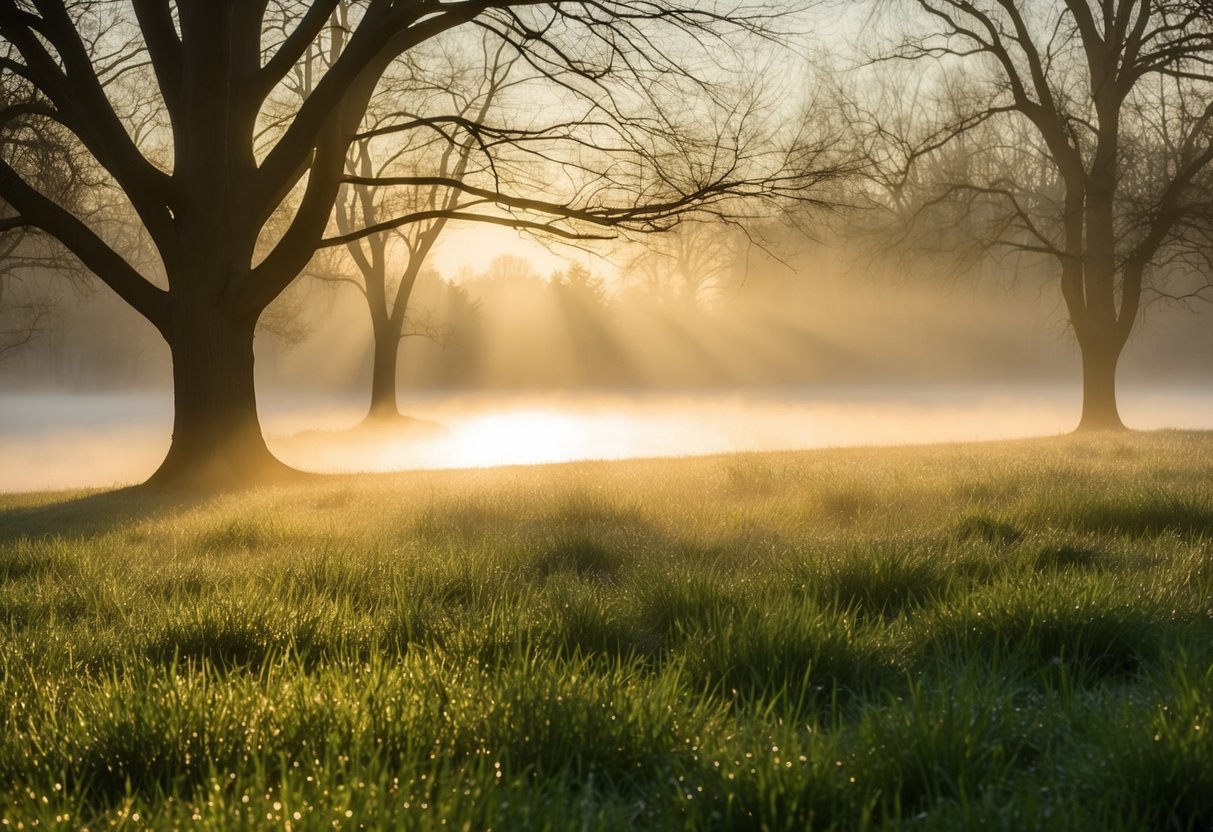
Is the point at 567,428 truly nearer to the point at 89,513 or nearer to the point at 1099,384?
the point at 1099,384

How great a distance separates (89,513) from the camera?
30.3 ft

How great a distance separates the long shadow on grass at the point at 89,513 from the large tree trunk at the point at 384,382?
13633 mm

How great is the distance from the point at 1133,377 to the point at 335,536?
185 ft

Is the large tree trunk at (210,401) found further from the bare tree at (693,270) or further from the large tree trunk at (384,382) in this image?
the bare tree at (693,270)

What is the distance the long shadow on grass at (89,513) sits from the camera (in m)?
7.73

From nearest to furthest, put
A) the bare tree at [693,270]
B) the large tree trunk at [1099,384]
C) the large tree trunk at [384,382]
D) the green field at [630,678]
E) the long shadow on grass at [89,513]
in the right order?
1. the green field at [630,678]
2. the long shadow on grass at [89,513]
3. the large tree trunk at [1099,384]
4. the large tree trunk at [384,382]
5. the bare tree at [693,270]

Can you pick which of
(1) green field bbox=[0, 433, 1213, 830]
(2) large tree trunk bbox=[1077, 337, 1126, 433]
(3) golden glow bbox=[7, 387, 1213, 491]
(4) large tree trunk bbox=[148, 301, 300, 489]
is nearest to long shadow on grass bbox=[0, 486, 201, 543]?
(4) large tree trunk bbox=[148, 301, 300, 489]

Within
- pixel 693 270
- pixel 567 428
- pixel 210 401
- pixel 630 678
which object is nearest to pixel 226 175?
pixel 210 401

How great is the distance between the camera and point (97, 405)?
1718 inches

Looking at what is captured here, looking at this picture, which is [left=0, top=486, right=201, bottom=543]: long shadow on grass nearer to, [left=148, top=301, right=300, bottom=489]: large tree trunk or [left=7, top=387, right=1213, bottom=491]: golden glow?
[left=148, top=301, right=300, bottom=489]: large tree trunk

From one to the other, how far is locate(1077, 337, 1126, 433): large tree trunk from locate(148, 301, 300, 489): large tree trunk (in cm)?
1555

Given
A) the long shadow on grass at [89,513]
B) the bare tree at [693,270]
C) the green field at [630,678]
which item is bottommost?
the long shadow on grass at [89,513]

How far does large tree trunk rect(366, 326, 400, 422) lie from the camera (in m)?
25.1

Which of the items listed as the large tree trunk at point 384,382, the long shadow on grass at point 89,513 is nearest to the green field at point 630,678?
the long shadow on grass at point 89,513
